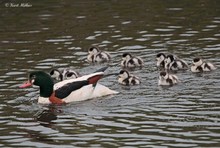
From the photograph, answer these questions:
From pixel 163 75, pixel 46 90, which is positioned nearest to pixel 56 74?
pixel 46 90

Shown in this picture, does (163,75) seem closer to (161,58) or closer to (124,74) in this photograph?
(124,74)

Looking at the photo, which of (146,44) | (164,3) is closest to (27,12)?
(164,3)

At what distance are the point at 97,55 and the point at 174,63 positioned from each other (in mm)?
1926

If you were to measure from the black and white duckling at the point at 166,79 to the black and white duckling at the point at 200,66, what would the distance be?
863 mm

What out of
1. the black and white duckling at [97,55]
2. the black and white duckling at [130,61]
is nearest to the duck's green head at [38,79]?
the black and white duckling at [130,61]

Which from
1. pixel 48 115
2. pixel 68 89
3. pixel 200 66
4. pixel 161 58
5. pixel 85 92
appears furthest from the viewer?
pixel 161 58

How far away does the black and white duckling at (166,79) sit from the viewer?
50.0ft

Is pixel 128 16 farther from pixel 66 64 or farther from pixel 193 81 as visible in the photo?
pixel 193 81

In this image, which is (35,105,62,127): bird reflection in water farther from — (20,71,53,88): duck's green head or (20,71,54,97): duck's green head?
(20,71,53,88): duck's green head

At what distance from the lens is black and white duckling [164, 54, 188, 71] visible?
16641 mm

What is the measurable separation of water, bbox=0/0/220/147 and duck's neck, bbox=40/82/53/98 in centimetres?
25

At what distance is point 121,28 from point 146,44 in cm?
207

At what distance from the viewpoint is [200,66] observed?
52.7 ft

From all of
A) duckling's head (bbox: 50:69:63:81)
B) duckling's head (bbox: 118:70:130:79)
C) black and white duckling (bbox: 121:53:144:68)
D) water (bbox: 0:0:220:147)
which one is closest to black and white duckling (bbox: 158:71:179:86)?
water (bbox: 0:0:220:147)
